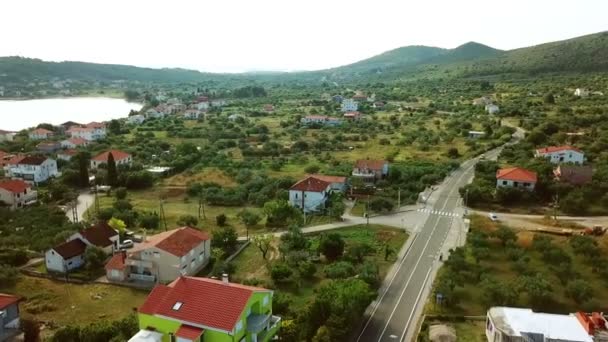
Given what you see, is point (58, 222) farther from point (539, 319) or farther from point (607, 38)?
point (607, 38)

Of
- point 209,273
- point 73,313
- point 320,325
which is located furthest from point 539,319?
point 73,313

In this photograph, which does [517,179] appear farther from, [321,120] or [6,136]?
[6,136]

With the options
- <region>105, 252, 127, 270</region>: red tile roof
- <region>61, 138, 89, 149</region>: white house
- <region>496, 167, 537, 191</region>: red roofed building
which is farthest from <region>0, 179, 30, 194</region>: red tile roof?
<region>496, 167, 537, 191</region>: red roofed building

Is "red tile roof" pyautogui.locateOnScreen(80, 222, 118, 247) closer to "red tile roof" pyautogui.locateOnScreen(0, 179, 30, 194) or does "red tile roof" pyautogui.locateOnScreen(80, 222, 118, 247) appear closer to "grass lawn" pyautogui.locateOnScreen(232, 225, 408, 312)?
"grass lawn" pyautogui.locateOnScreen(232, 225, 408, 312)

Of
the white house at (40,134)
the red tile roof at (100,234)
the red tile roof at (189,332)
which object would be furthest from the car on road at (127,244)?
the white house at (40,134)

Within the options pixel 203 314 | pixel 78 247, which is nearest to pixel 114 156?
pixel 78 247

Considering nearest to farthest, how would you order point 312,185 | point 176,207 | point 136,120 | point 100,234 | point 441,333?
point 441,333 → point 100,234 → point 312,185 → point 176,207 → point 136,120
